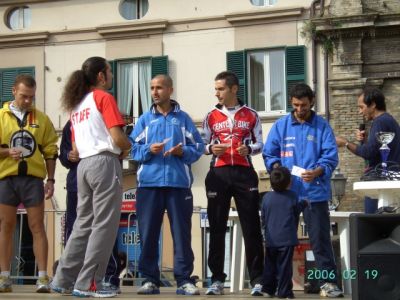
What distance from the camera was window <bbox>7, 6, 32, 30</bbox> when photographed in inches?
851

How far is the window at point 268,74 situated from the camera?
19.3 metres

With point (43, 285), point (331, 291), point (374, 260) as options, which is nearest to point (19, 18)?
point (43, 285)

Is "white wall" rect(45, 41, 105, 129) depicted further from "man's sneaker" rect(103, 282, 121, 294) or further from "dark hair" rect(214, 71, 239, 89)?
"man's sneaker" rect(103, 282, 121, 294)

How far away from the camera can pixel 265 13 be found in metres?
19.5

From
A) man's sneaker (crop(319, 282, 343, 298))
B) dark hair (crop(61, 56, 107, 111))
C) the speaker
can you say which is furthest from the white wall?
the speaker

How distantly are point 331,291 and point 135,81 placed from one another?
13911 mm

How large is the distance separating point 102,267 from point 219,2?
47.9ft

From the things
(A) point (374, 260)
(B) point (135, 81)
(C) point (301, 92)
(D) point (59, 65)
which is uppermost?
(D) point (59, 65)

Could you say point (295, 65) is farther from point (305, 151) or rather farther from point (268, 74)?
point (305, 151)

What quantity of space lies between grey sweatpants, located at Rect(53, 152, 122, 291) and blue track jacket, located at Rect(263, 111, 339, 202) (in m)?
1.48

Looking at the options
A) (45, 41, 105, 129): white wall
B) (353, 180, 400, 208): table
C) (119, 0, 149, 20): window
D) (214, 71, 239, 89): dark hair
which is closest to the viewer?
(353, 180, 400, 208): table

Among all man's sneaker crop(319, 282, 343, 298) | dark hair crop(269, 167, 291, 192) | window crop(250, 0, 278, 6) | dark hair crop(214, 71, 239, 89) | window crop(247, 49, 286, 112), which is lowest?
man's sneaker crop(319, 282, 343, 298)

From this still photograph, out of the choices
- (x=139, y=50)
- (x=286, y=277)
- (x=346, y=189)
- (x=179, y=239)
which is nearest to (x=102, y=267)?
(x=179, y=239)

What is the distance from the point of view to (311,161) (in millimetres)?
7230
